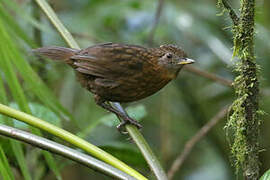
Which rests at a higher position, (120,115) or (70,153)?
(120,115)

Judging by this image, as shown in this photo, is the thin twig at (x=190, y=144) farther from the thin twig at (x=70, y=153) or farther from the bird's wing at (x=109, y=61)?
the thin twig at (x=70, y=153)

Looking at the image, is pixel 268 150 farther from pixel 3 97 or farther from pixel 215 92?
pixel 3 97

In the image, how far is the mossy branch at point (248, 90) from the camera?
59.5 inches

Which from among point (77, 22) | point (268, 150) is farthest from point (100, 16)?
point (268, 150)

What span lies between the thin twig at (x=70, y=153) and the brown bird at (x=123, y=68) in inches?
52.3

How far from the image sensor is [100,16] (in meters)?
4.18

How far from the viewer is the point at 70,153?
→ 1.38 meters

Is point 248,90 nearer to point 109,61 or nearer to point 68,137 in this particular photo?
point 68,137

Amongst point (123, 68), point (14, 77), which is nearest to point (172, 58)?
point (123, 68)

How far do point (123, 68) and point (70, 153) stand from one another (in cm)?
144

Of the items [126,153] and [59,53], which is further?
[59,53]

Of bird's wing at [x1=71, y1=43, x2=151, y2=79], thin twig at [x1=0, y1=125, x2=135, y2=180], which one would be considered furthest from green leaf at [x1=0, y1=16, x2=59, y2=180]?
bird's wing at [x1=71, y1=43, x2=151, y2=79]

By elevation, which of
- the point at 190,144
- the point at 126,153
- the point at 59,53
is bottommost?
the point at 190,144

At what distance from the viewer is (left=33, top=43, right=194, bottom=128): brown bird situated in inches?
110
